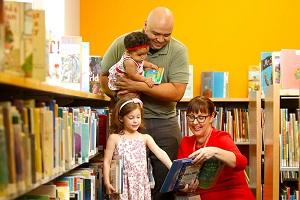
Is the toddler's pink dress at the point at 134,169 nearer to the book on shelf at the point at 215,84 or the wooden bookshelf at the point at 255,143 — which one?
the wooden bookshelf at the point at 255,143

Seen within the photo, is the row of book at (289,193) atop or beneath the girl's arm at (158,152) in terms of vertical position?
beneath

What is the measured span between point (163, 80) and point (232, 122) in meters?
1.90

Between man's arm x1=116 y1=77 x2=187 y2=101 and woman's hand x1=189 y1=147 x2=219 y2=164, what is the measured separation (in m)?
0.41

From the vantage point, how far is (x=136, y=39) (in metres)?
3.04

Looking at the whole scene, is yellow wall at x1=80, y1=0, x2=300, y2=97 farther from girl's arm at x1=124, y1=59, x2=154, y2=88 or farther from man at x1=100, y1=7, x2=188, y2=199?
girl's arm at x1=124, y1=59, x2=154, y2=88

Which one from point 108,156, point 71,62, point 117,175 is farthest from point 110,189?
point 71,62

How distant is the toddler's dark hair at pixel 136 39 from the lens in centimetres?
304

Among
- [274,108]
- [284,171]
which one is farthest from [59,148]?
[284,171]

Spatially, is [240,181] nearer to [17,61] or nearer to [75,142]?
[75,142]

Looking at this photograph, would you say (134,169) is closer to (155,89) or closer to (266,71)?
(155,89)

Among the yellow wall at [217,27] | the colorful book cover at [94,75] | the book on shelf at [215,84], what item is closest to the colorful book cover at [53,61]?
the colorful book cover at [94,75]

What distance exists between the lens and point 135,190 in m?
2.95

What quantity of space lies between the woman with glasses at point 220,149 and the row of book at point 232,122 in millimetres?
1765

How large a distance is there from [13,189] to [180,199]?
1632 millimetres
